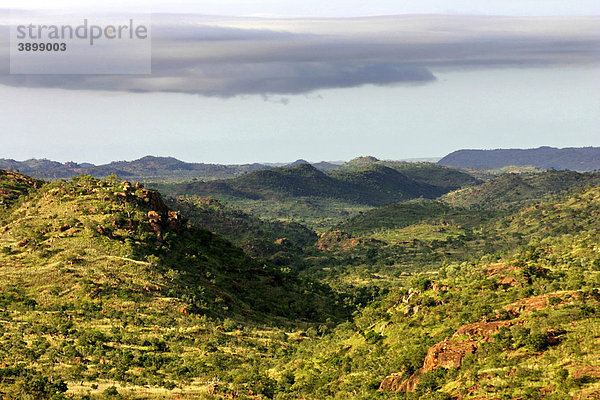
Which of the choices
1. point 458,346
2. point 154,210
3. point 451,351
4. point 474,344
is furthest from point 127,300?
point 474,344

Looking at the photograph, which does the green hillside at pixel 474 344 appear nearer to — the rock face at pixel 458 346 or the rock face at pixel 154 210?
the rock face at pixel 458 346

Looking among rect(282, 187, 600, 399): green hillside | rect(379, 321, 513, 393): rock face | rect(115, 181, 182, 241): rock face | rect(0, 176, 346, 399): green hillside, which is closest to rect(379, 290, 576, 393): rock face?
rect(379, 321, 513, 393): rock face

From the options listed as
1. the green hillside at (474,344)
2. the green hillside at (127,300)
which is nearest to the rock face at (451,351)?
the green hillside at (474,344)

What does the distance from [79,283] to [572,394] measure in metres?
87.7

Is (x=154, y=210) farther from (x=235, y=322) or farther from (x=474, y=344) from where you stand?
(x=474, y=344)

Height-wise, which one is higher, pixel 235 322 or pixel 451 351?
pixel 451 351

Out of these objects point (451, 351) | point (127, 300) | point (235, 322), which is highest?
point (451, 351)

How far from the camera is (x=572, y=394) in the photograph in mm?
42000

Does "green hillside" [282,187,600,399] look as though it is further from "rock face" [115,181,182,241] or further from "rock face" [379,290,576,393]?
"rock face" [115,181,182,241]

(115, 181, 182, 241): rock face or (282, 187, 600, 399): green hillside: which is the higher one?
(115, 181, 182, 241): rock face

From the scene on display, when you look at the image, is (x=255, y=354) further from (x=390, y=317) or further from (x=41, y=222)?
(x=41, y=222)

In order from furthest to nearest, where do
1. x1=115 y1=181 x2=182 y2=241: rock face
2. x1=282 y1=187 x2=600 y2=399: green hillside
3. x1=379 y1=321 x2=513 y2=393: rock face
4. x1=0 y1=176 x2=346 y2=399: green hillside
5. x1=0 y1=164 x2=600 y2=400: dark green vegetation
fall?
x1=115 y1=181 x2=182 y2=241: rock face, x1=0 y1=176 x2=346 y2=399: green hillside, x1=379 y1=321 x2=513 y2=393: rock face, x1=0 y1=164 x2=600 y2=400: dark green vegetation, x1=282 y1=187 x2=600 y2=399: green hillside

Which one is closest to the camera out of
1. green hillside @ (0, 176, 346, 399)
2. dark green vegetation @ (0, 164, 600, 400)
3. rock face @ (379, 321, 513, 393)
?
dark green vegetation @ (0, 164, 600, 400)

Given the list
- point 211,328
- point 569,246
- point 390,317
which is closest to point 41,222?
point 211,328
